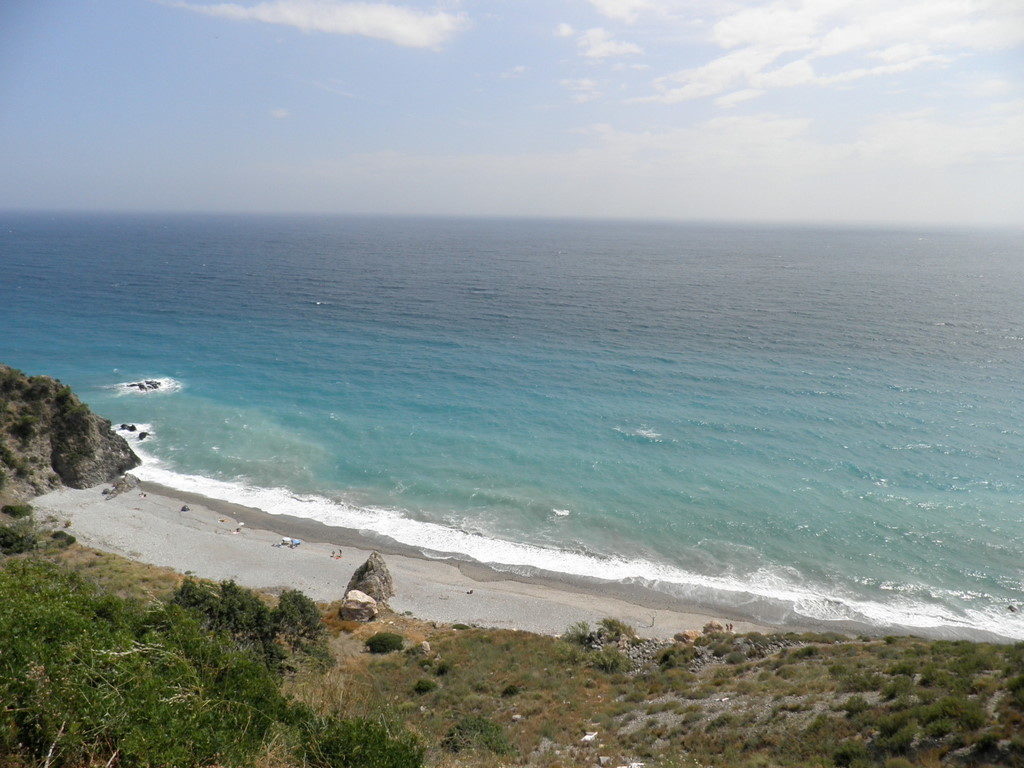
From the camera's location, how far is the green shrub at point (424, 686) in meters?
21.6

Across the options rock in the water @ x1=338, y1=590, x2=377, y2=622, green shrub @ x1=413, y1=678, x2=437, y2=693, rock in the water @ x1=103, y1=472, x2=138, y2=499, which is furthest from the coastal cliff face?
green shrub @ x1=413, y1=678, x2=437, y2=693

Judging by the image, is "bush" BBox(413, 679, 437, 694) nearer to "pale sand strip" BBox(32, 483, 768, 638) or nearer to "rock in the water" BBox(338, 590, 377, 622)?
"rock in the water" BBox(338, 590, 377, 622)

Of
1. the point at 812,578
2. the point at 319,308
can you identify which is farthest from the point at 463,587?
the point at 319,308

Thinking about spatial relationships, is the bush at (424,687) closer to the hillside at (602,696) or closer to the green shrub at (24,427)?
the hillside at (602,696)

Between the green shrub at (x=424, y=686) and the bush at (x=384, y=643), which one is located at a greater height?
the green shrub at (x=424, y=686)

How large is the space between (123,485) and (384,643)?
31345 mm

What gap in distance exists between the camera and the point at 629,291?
371 feet

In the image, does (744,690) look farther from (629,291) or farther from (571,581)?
(629,291)

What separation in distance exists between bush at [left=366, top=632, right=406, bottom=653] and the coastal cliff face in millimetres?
31484

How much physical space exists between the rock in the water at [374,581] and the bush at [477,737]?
48.5 feet

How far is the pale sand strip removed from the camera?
32.5 metres

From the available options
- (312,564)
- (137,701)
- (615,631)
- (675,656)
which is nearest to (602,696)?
(675,656)

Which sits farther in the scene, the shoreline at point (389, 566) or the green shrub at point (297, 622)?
the shoreline at point (389, 566)

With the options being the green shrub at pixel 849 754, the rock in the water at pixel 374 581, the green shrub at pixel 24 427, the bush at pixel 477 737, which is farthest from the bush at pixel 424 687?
the green shrub at pixel 24 427
